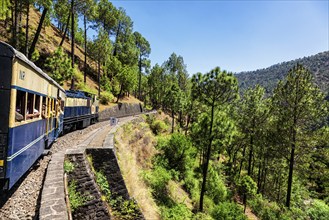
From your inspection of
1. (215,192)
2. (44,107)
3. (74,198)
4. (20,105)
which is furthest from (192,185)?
(20,105)

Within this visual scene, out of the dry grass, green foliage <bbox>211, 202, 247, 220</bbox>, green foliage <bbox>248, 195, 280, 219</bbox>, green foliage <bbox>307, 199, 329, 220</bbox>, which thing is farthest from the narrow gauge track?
green foliage <bbox>307, 199, 329, 220</bbox>

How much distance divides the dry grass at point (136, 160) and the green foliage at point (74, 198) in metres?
4.01

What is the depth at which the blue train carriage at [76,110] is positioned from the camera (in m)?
17.7

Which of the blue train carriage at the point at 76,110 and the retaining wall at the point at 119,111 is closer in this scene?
the blue train carriage at the point at 76,110

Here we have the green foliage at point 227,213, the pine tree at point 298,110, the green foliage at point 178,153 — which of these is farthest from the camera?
the green foliage at point 178,153

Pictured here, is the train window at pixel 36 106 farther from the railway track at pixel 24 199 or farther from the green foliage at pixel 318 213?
the green foliage at pixel 318 213

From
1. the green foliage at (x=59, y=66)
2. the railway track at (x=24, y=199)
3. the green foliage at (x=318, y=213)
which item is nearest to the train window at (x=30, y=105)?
the railway track at (x=24, y=199)

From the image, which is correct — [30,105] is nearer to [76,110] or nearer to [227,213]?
[76,110]

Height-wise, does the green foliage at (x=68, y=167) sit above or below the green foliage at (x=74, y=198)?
above

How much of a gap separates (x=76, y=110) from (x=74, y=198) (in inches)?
529

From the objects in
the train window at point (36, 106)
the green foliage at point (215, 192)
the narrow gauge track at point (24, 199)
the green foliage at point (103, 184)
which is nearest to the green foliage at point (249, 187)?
the green foliage at point (215, 192)

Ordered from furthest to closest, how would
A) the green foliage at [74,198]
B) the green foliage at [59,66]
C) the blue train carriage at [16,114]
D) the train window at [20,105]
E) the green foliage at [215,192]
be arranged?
the green foliage at [59,66] < the green foliage at [215,192] < the green foliage at [74,198] < the train window at [20,105] < the blue train carriage at [16,114]

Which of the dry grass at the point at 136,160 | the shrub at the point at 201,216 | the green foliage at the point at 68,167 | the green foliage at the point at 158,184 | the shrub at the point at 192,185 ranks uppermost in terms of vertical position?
the green foliage at the point at 68,167

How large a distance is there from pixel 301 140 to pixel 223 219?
8516 millimetres
